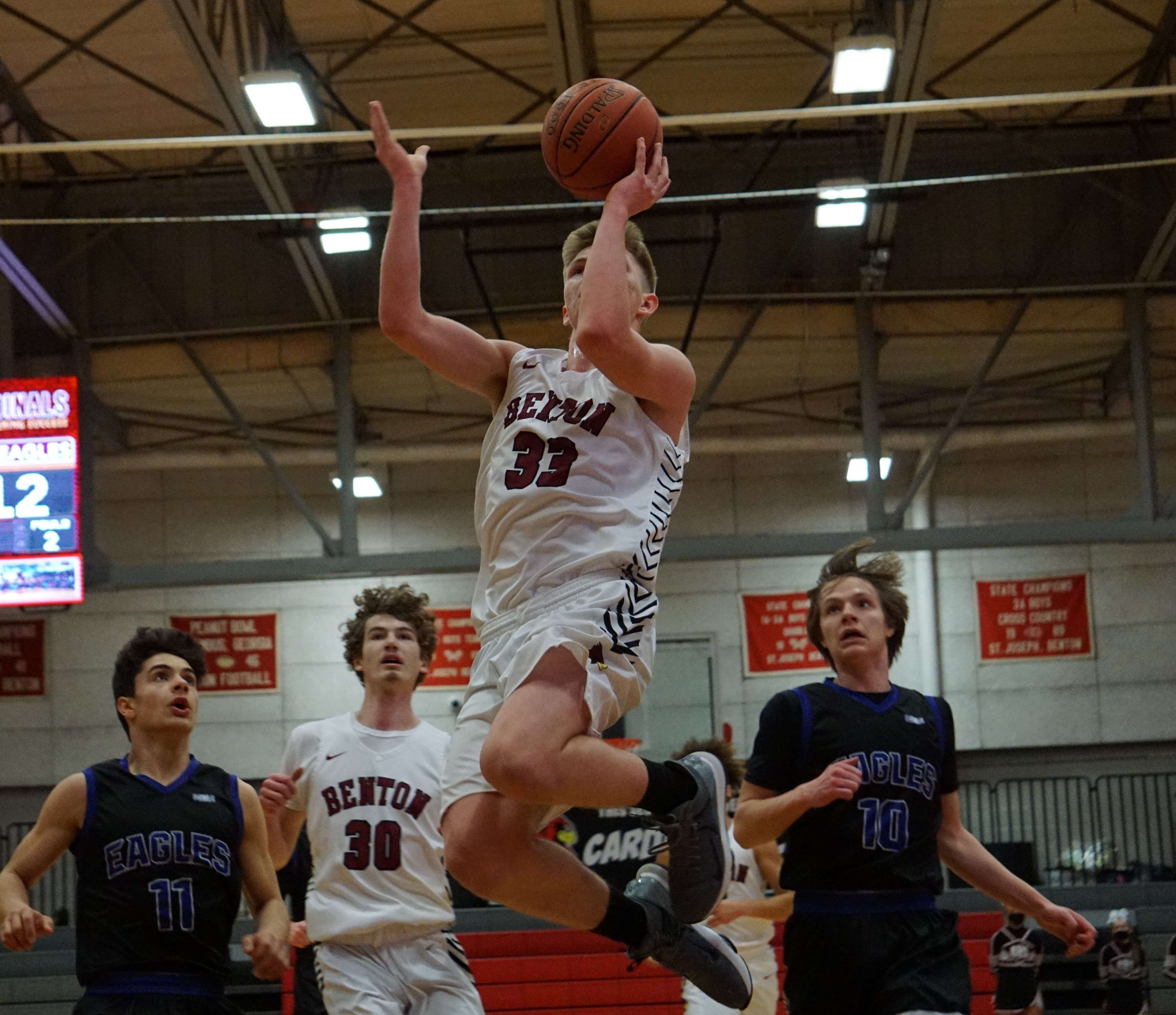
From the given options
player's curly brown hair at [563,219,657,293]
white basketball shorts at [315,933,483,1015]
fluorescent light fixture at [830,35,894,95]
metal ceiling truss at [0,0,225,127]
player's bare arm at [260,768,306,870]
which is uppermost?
metal ceiling truss at [0,0,225,127]

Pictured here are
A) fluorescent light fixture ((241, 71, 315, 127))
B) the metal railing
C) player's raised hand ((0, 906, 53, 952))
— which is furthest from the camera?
the metal railing

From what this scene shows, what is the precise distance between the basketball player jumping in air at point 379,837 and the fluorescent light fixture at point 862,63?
254 inches

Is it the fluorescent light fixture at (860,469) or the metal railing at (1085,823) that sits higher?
the fluorescent light fixture at (860,469)

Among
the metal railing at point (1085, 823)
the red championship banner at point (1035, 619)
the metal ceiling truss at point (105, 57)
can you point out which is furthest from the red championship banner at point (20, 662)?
the red championship banner at point (1035, 619)

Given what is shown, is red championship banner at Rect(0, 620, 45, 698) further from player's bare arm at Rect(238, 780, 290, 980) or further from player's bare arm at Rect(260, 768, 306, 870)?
player's bare arm at Rect(238, 780, 290, 980)

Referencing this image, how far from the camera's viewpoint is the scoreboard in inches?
481

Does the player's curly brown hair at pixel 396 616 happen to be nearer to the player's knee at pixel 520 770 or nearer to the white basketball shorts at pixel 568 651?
the white basketball shorts at pixel 568 651

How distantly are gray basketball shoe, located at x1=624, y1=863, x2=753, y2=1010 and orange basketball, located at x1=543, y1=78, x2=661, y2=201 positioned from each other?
1.81m

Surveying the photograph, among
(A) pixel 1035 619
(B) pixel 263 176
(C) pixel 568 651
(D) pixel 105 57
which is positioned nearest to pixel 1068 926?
(C) pixel 568 651

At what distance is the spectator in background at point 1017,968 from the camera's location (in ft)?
31.7

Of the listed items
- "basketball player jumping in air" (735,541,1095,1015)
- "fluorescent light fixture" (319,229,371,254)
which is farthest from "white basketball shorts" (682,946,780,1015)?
"fluorescent light fixture" (319,229,371,254)

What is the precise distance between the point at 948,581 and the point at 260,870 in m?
14.6

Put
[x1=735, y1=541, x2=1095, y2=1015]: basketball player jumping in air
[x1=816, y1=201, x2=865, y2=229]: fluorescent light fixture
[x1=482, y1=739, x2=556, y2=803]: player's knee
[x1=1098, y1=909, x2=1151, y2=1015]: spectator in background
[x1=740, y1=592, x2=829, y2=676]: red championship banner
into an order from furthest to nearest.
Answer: [x1=740, y1=592, x2=829, y2=676]: red championship banner
[x1=816, y1=201, x2=865, y2=229]: fluorescent light fixture
[x1=1098, y1=909, x2=1151, y2=1015]: spectator in background
[x1=735, y1=541, x2=1095, y2=1015]: basketball player jumping in air
[x1=482, y1=739, x2=556, y2=803]: player's knee

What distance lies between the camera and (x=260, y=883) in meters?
4.57
